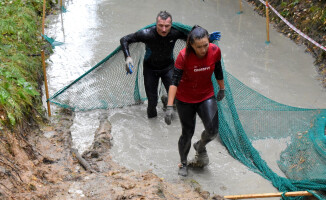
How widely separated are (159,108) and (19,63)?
8.23ft

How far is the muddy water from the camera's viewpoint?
5074 mm

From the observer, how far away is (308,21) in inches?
362

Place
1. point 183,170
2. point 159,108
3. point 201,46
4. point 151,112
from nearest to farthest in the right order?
point 201,46 < point 183,170 < point 151,112 < point 159,108

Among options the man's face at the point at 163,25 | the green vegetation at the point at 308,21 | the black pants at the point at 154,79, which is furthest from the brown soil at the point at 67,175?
the green vegetation at the point at 308,21

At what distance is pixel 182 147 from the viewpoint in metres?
4.77

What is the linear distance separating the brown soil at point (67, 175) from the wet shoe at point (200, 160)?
14.4 inches

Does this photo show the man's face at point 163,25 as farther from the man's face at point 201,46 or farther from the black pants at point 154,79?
the man's face at point 201,46

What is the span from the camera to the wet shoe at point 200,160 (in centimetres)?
485

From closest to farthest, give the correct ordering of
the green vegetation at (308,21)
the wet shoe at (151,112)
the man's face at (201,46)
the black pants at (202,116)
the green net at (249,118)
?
the man's face at (201,46), the black pants at (202,116), the green net at (249,118), the wet shoe at (151,112), the green vegetation at (308,21)

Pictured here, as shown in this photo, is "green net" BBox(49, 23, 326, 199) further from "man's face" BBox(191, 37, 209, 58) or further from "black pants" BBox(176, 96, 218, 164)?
"man's face" BBox(191, 37, 209, 58)

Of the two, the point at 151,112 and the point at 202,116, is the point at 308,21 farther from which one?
the point at 202,116

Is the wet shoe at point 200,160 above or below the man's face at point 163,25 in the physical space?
below

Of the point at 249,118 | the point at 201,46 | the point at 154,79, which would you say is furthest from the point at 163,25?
the point at 249,118

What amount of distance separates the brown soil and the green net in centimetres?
98
